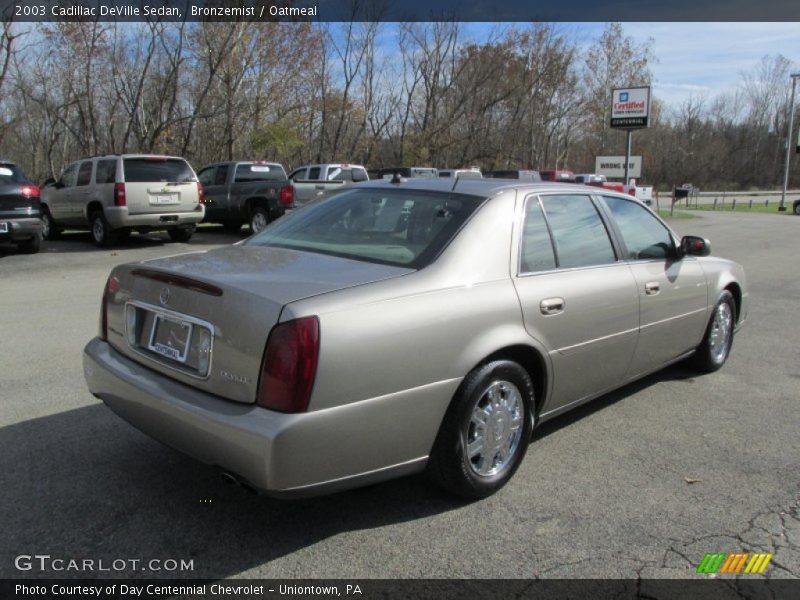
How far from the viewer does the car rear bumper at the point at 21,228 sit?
36.8 ft

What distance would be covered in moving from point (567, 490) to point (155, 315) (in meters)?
2.28

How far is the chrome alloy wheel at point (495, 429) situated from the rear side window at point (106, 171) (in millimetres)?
11814

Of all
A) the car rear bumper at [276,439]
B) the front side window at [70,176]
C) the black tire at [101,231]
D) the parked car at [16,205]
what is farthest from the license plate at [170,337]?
the front side window at [70,176]

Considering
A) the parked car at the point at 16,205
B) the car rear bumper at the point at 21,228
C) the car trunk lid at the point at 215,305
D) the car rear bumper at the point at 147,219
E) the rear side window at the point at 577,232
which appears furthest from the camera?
the car rear bumper at the point at 147,219

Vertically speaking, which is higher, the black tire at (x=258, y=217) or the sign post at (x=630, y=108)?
the sign post at (x=630, y=108)

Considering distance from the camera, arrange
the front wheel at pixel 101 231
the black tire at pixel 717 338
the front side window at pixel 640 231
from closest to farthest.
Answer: the front side window at pixel 640 231 → the black tire at pixel 717 338 → the front wheel at pixel 101 231

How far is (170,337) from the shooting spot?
9.91 feet

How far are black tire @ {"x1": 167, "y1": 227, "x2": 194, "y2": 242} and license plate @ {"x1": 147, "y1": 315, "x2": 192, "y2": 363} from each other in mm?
12154

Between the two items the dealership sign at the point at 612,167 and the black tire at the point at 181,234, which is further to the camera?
the dealership sign at the point at 612,167

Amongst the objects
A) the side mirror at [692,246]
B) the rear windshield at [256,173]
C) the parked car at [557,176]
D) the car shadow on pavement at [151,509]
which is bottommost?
the car shadow on pavement at [151,509]

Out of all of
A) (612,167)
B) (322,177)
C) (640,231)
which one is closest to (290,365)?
(640,231)

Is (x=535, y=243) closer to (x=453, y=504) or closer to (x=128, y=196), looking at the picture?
(x=453, y=504)

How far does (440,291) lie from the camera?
306 cm

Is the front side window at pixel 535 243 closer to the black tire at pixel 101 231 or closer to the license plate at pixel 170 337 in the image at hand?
the license plate at pixel 170 337
